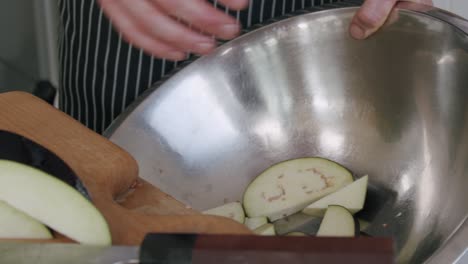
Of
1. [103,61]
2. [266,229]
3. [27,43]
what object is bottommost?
[27,43]

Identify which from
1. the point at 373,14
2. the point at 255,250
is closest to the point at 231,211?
the point at 373,14

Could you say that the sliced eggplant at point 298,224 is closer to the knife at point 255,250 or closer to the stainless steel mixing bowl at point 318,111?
the stainless steel mixing bowl at point 318,111

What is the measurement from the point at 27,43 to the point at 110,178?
4.15 ft

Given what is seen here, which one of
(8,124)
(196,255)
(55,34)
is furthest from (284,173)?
(55,34)

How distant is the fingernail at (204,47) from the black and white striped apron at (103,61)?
45mm

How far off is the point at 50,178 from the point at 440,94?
45cm

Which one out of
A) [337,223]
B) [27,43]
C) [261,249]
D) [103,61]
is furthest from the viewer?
[27,43]

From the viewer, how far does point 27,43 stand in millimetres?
1902

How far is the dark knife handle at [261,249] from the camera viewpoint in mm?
469

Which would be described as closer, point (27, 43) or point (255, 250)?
point (255, 250)

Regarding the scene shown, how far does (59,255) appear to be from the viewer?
1.85 feet

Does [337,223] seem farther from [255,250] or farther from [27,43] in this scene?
[27,43]

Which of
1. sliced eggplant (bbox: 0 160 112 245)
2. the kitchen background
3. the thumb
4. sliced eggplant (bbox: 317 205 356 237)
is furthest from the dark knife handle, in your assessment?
the kitchen background

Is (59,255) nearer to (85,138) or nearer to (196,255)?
(196,255)
